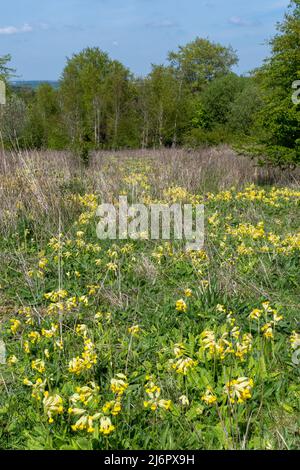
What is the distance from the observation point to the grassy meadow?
7.20ft

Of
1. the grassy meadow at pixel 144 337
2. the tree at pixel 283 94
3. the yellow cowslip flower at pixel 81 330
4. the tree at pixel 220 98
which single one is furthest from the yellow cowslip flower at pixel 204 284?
the tree at pixel 220 98

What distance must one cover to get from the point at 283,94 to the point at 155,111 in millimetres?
11122

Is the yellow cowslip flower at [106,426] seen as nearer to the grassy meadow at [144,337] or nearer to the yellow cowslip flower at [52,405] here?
the grassy meadow at [144,337]

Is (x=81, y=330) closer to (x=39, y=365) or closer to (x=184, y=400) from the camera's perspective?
(x=39, y=365)

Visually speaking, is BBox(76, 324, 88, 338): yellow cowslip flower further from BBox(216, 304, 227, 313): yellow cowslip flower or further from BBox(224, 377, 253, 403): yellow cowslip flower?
BBox(224, 377, 253, 403): yellow cowslip flower

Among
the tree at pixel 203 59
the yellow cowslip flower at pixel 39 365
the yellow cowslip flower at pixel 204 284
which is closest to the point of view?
the yellow cowslip flower at pixel 39 365

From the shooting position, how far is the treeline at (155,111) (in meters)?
8.46

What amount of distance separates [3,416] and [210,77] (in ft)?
190

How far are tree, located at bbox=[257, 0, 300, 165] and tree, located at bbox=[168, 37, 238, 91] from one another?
46.7 metres

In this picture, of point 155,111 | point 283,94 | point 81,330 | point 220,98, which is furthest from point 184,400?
point 220,98

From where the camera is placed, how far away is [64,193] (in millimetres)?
6520

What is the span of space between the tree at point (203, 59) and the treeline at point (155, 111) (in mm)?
22811

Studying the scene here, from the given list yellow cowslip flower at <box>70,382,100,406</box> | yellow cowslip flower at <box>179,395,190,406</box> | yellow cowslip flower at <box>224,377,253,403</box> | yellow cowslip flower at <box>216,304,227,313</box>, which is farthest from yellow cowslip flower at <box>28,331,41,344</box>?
yellow cowslip flower at <box>224,377,253,403</box>
